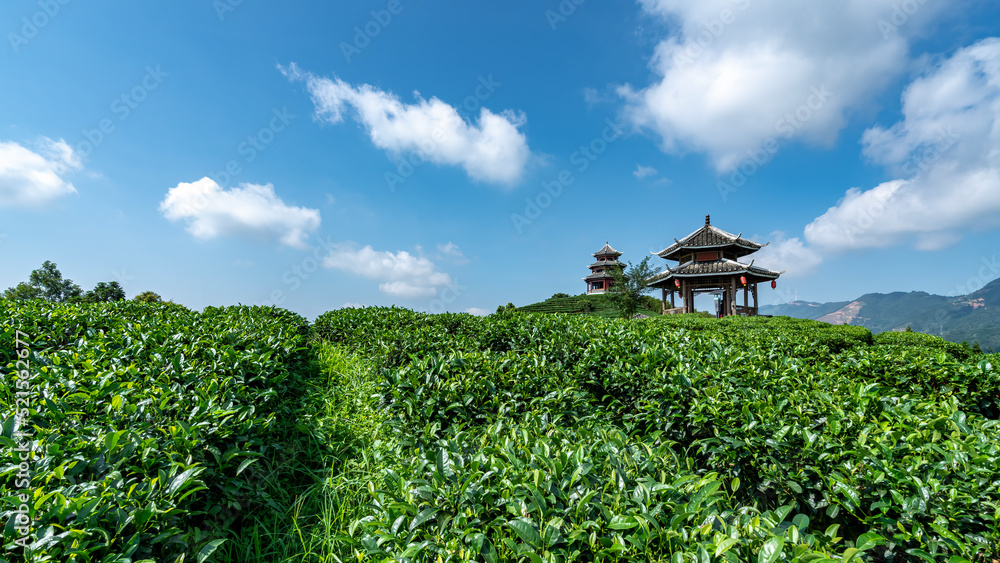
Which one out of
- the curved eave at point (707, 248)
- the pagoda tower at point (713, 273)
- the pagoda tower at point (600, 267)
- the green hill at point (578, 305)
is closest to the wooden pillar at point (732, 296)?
the pagoda tower at point (713, 273)

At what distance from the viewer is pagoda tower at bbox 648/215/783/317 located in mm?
20562

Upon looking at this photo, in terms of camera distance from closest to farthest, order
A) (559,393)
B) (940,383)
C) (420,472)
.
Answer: (420,472) < (559,393) < (940,383)

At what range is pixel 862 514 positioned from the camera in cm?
212

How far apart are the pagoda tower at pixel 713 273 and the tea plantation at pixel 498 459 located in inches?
697

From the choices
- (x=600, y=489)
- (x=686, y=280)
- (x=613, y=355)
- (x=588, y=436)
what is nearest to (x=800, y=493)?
(x=588, y=436)

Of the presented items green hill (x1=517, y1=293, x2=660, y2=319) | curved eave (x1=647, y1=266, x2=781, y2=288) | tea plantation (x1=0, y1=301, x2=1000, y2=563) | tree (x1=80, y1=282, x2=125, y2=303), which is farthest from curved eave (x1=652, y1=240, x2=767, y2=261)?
tree (x1=80, y1=282, x2=125, y2=303)

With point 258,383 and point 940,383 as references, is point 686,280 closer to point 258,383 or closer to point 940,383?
point 940,383

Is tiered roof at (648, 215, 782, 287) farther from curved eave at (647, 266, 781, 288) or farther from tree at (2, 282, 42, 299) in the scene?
tree at (2, 282, 42, 299)

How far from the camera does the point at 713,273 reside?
804 inches

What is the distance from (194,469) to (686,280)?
73.1ft

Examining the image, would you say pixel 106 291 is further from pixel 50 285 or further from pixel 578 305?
pixel 578 305

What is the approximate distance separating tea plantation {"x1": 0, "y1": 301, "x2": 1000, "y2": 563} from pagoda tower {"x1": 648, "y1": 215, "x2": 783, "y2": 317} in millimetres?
17715

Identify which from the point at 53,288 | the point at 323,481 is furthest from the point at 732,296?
the point at 53,288

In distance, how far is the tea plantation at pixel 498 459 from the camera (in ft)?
4.92
